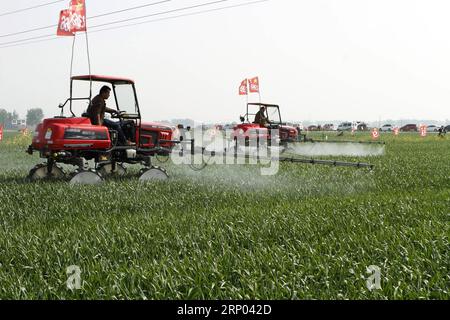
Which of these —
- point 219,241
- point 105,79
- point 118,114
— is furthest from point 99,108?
point 219,241

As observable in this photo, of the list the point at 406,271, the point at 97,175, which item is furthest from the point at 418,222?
the point at 97,175

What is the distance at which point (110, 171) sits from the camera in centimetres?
1319

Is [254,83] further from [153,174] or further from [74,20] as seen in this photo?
[153,174]

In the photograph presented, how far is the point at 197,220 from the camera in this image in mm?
7270

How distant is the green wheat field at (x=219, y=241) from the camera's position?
13.9ft

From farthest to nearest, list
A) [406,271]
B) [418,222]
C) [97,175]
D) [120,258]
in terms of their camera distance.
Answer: [97,175] → [418,222] → [120,258] → [406,271]

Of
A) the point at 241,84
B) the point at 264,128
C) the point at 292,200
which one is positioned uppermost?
the point at 241,84

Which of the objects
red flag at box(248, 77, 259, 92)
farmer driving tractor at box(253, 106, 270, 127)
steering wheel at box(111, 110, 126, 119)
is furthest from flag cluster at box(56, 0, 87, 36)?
red flag at box(248, 77, 259, 92)

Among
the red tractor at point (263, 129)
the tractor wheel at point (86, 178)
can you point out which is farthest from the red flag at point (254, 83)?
the tractor wheel at point (86, 178)

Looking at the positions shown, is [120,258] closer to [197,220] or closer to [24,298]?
[24,298]

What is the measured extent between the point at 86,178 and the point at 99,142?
0.93 meters

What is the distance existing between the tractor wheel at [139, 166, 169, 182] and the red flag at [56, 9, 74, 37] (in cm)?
460
